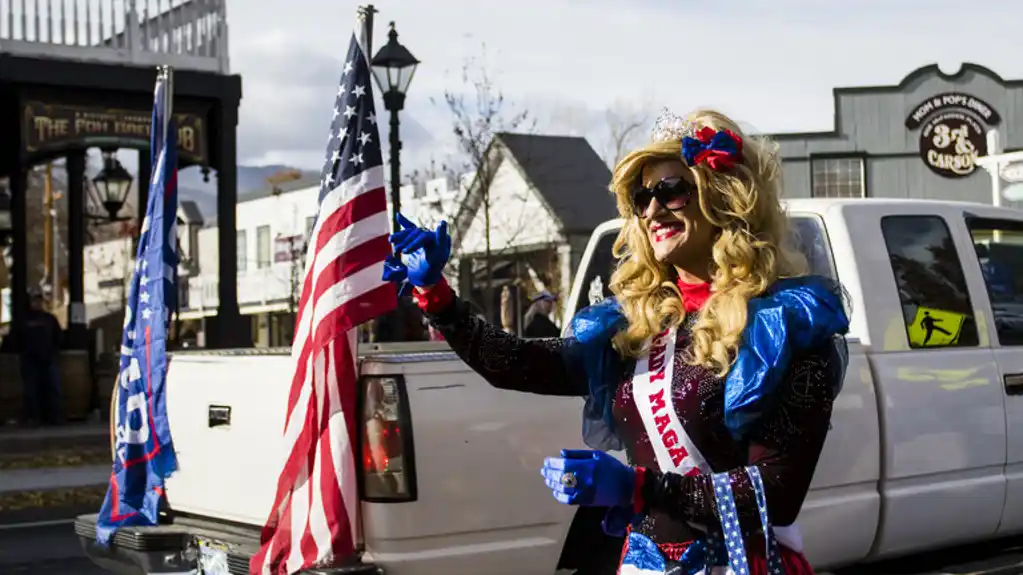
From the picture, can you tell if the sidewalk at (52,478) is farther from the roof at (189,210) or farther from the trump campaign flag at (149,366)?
the roof at (189,210)

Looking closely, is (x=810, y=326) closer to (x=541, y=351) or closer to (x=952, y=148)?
(x=541, y=351)

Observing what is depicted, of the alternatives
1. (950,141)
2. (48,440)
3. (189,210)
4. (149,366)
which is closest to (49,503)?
(48,440)

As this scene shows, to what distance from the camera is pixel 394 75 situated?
12.2m

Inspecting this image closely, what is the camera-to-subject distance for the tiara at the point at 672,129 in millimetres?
2674

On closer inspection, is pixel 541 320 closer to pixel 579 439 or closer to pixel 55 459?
pixel 55 459

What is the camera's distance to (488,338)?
9.50 feet

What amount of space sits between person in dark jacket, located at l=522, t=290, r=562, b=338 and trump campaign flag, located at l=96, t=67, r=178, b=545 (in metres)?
3.96

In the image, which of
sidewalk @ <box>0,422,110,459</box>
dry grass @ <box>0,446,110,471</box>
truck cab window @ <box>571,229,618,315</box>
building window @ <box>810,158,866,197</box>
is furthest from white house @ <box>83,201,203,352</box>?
truck cab window @ <box>571,229,618,315</box>

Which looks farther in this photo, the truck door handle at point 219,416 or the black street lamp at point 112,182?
the black street lamp at point 112,182

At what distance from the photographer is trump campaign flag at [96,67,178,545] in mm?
5262

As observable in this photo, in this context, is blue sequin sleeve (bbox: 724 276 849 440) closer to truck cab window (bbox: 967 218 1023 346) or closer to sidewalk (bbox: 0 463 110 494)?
truck cab window (bbox: 967 218 1023 346)

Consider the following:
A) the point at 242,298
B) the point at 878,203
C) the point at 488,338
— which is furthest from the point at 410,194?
the point at 488,338

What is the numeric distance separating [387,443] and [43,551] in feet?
17.4

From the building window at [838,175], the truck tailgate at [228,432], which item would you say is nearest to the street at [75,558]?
the truck tailgate at [228,432]
